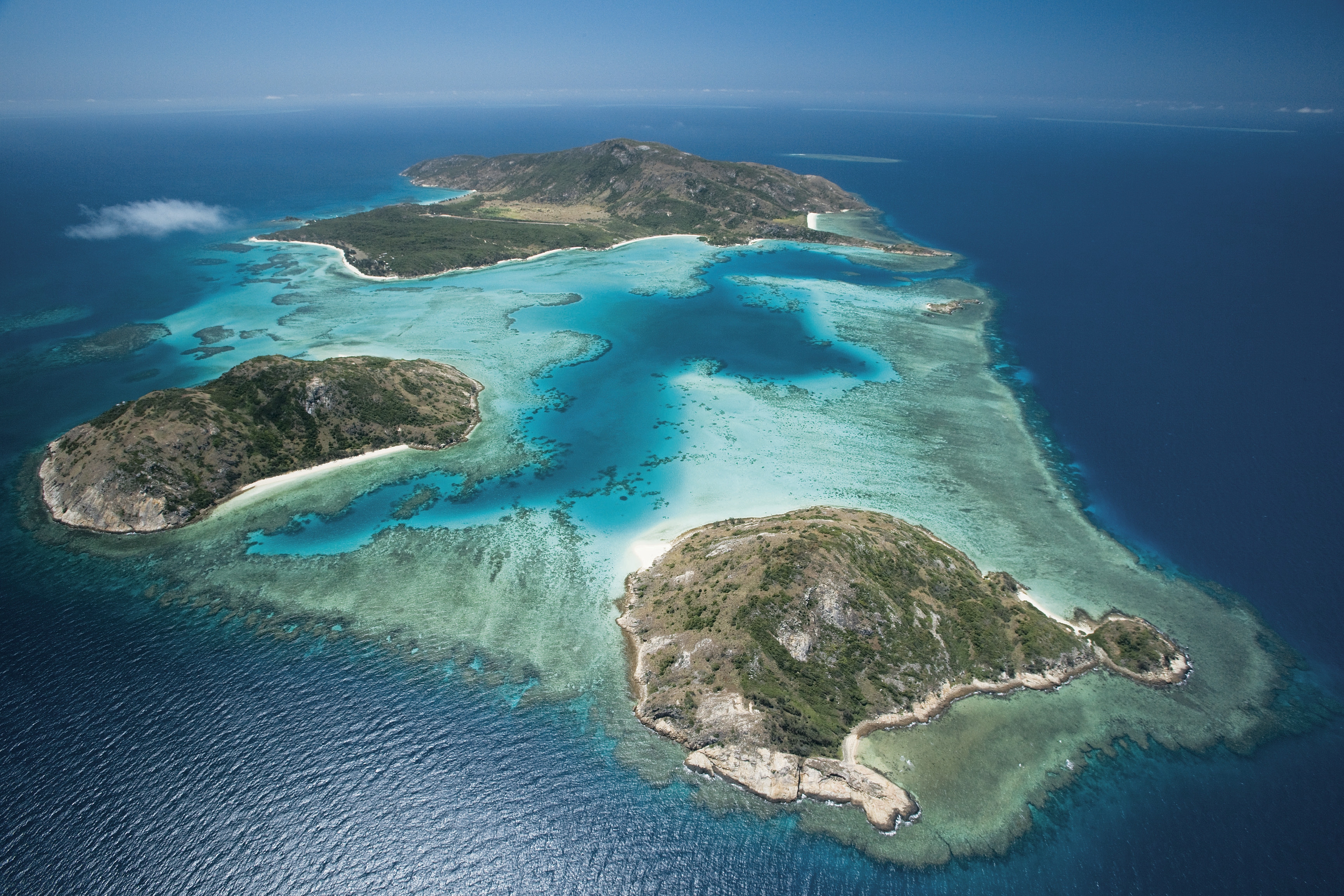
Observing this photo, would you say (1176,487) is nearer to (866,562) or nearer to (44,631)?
(866,562)

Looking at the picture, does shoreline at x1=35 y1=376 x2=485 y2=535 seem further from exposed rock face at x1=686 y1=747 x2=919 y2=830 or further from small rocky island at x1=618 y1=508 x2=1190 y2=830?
exposed rock face at x1=686 y1=747 x2=919 y2=830

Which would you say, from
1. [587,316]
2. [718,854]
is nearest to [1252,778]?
[718,854]

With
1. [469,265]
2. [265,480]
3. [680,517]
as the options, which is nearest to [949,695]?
[680,517]

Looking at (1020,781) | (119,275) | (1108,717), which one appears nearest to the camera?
(1020,781)

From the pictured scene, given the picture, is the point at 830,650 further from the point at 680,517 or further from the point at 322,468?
the point at 322,468

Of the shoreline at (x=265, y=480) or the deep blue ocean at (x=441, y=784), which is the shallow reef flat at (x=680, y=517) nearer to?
the shoreline at (x=265, y=480)

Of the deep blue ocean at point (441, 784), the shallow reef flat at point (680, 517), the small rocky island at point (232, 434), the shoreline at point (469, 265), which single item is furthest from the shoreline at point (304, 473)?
the shoreline at point (469, 265)
